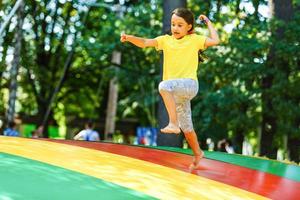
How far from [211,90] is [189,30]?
8.58m

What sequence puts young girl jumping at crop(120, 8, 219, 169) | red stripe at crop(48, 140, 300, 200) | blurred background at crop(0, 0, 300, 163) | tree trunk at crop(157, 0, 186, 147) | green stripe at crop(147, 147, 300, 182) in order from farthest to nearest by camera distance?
blurred background at crop(0, 0, 300, 163) → tree trunk at crop(157, 0, 186, 147) → green stripe at crop(147, 147, 300, 182) → young girl jumping at crop(120, 8, 219, 169) → red stripe at crop(48, 140, 300, 200)

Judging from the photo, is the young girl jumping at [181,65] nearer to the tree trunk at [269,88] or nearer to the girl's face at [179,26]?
the girl's face at [179,26]

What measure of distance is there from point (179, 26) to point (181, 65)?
1.01 feet

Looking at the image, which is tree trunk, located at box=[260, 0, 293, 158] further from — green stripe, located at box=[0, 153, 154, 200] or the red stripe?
green stripe, located at box=[0, 153, 154, 200]

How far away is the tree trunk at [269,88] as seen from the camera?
11.7 metres

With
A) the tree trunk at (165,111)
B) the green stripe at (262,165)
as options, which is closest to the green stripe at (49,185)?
the green stripe at (262,165)

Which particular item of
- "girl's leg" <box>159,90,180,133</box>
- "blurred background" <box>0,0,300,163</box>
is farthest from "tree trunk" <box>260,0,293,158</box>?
"girl's leg" <box>159,90,180,133</box>

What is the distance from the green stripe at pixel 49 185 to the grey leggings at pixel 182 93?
1289 mm

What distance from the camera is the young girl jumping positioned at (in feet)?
15.4

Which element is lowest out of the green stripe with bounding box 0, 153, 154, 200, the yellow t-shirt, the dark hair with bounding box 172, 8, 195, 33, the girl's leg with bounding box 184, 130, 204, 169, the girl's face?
the green stripe with bounding box 0, 153, 154, 200

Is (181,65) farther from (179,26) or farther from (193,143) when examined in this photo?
(193,143)

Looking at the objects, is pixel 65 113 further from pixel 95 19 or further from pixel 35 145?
pixel 35 145

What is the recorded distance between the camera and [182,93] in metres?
4.71

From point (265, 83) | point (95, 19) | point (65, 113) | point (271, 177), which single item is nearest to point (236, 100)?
point (265, 83)
